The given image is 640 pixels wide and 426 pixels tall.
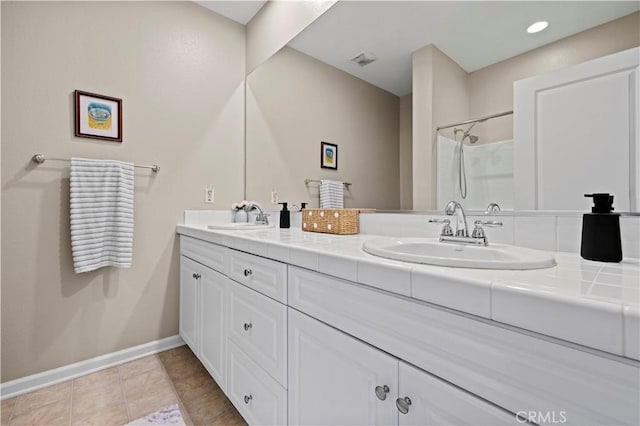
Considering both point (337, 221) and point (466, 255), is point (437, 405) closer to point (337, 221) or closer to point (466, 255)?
point (466, 255)

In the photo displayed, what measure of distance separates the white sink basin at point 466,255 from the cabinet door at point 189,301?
1.19m

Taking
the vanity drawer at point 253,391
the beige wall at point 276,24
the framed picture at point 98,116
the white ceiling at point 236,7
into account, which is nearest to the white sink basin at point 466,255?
the vanity drawer at point 253,391

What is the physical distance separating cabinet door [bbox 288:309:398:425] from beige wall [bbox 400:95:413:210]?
0.69 m

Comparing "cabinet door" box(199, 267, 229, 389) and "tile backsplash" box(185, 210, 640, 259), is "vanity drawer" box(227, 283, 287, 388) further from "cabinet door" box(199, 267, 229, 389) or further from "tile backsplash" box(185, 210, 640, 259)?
"tile backsplash" box(185, 210, 640, 259)

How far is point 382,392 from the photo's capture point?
2.24ft

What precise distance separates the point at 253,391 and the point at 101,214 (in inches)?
49.9

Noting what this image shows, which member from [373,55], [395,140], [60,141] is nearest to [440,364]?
[395,140]

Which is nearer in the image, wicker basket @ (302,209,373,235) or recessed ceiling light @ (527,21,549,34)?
recessed ceiling light @ (527,21,549,34)

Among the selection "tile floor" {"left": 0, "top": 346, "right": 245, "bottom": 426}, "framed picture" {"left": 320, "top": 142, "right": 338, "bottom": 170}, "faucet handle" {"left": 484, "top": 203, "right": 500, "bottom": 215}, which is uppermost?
"framed picture" {"left": 320, "top": 142, "right": 338, "bottom": 170}

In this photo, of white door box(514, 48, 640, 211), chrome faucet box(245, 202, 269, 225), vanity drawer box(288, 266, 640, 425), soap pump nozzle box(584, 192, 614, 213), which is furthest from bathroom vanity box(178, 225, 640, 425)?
chrome faucet box(245, 202, 269, 225)

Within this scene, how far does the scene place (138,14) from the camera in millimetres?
1891

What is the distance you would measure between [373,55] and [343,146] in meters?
0.46

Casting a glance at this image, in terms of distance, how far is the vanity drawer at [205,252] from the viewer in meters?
1.43

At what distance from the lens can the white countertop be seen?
0.40 meters
